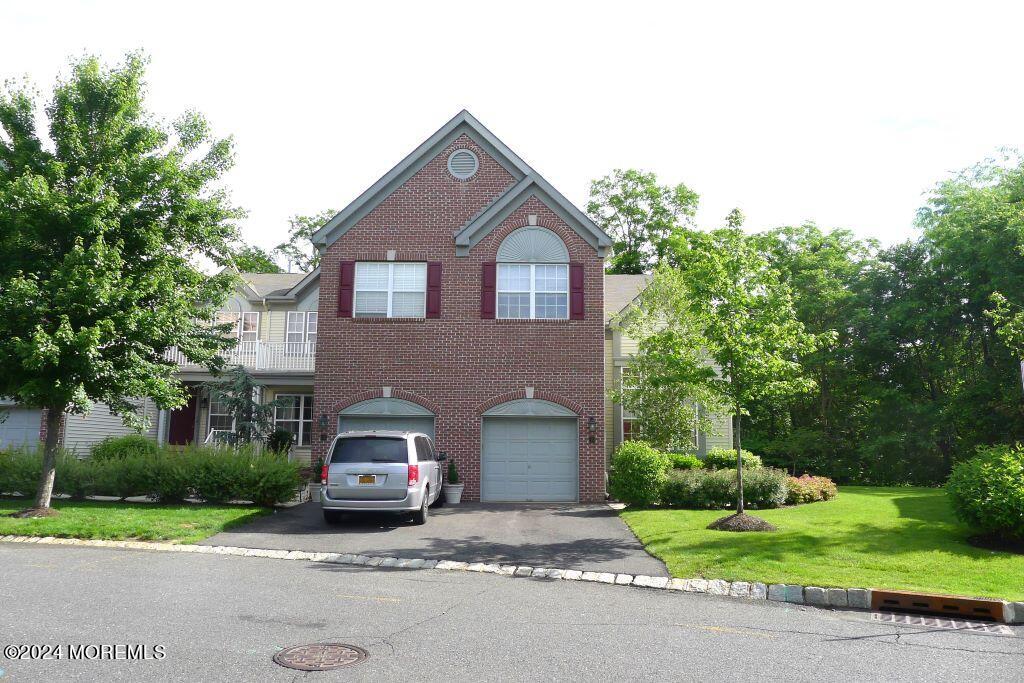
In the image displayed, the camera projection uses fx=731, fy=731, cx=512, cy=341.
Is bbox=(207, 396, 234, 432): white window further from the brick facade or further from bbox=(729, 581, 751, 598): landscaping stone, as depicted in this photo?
bbox=(729, 581, 751, 598): landscaping stone

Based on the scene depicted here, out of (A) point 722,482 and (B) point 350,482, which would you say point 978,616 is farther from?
(B) point 350,482

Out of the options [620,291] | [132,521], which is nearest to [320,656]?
[132,521]

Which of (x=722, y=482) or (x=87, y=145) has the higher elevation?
(x=87, y=145)

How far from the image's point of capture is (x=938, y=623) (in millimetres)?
8328

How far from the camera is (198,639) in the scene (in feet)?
21.9

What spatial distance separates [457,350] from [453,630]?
12706 millimetres

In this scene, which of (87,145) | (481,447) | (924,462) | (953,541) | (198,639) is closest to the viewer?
(198,639)

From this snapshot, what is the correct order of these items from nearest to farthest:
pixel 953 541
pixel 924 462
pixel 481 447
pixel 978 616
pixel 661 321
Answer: pixel 978 616 → pixel 953 541 → pixel 481 447 → pixel 661 321 → pixel 924 462

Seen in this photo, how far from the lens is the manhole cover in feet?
19.6

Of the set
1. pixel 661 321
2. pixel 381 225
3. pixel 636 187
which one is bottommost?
pixel 661 321

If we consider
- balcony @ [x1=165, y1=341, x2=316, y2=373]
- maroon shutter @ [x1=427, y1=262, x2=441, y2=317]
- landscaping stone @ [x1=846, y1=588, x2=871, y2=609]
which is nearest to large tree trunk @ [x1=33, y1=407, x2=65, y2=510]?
balcony @ [x1=165, y1=341, x2=316, y2=373]

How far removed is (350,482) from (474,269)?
26.2ft

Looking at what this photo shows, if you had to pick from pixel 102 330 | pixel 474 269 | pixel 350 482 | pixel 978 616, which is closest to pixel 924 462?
pixel 474 269

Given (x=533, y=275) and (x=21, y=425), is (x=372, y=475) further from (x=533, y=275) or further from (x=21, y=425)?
(x=21, y=425)
